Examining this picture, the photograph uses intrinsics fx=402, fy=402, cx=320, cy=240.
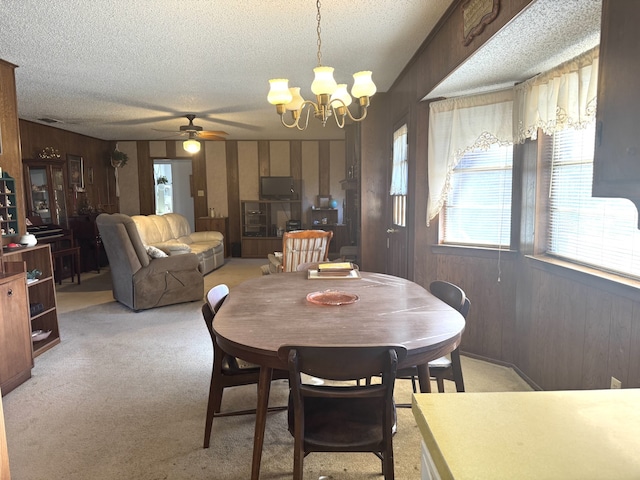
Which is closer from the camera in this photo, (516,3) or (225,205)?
(516,3)

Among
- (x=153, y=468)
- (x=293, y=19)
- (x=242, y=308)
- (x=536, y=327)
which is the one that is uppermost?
(x=293, y=19)

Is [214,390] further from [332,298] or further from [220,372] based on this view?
[332,298]

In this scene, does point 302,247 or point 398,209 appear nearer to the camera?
point 398,209

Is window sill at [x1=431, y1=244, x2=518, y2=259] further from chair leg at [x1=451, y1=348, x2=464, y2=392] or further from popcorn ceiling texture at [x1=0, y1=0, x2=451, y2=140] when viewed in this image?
popcorn ceiling texture at [x1=0, y1=0, x2=451, y2=140]

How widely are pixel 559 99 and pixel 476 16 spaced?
2.26 ft

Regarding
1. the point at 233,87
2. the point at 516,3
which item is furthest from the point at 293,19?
the point at 233,87

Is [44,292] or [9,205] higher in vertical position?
[9,205]

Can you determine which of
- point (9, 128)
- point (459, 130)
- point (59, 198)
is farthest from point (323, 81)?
point (59, 198)

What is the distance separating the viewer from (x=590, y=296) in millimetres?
2170

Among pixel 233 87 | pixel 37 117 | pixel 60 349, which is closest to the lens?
pixel 60 349

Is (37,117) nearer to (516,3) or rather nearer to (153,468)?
(153,468)

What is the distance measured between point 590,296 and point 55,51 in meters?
4.16

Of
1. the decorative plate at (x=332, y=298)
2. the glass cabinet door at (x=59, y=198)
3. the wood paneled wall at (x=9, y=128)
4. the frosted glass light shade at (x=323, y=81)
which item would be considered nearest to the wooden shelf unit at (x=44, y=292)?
the wood paneled wall at (x=9, y=128)

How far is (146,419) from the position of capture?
93.7 inches
